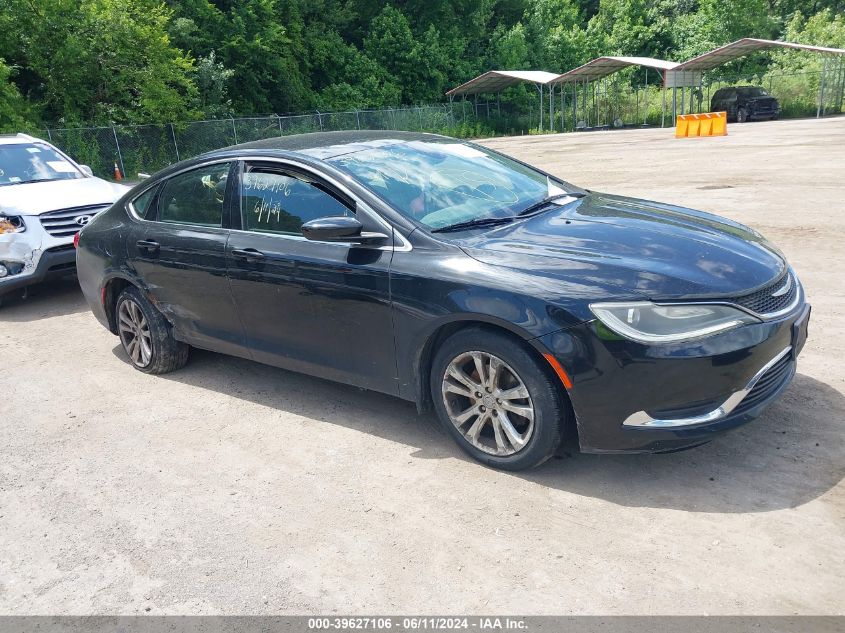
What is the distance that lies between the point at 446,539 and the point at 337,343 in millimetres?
1425

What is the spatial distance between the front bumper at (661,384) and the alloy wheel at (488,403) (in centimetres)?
31

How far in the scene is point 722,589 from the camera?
2.74 meters

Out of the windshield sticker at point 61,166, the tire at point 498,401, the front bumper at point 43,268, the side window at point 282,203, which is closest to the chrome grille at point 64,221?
A: the front bumper at point 43,268

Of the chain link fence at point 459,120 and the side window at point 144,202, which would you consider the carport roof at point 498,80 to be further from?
the side window at point 144,202

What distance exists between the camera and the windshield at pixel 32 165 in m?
8.69

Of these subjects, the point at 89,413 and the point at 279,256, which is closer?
the point at 279,256


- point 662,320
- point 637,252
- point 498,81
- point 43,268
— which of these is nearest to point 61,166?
point 43,268

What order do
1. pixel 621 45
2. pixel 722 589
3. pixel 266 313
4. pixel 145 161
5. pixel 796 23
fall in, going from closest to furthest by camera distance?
pixel 722 589
pixel 266 313
pixel 145 161
pixel 796 23
pixel 621 45

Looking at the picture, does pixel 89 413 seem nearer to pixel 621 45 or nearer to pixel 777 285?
pixel 777 285

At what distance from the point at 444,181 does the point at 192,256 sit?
5.90 ft

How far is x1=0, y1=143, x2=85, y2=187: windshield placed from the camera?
869 centimetres

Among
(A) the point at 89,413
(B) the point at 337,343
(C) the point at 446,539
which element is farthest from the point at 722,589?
(A) the point at 89,413

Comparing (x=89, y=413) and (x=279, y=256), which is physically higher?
(x=279, y=256)

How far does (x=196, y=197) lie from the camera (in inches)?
197
